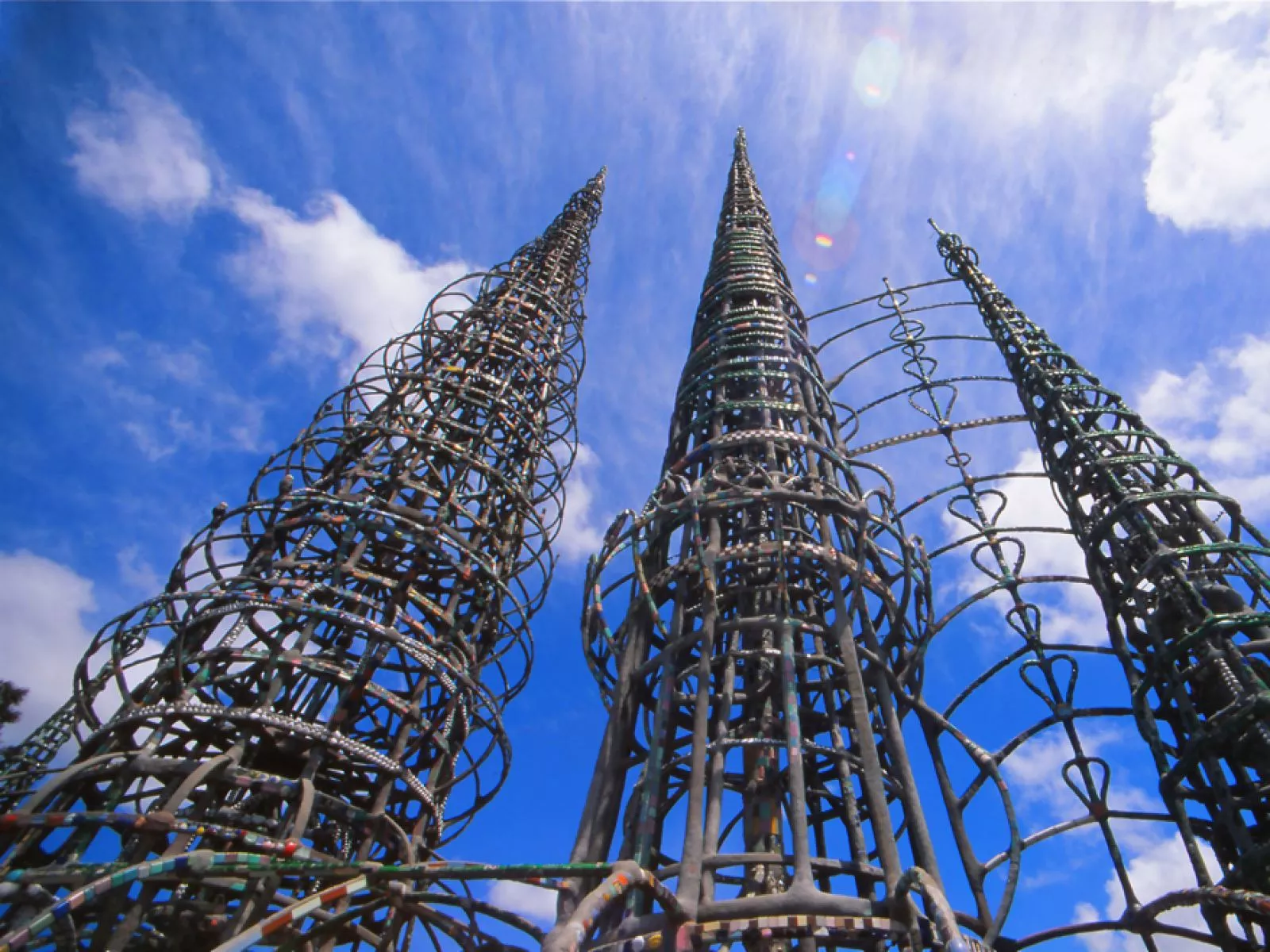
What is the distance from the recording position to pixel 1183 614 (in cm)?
1186

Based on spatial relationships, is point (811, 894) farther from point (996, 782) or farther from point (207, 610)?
point (207, 610)

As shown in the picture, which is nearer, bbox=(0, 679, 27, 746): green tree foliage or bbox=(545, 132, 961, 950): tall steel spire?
bbox=(545, 132, 961, 950): tall steel spire

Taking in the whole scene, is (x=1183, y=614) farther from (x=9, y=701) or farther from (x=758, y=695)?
(x=9, y=701)

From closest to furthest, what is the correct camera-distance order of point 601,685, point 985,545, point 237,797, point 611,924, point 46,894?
1. point 611,924
2. point 46,894
3. point 601,685
4. point 237,797
5. point 985,545

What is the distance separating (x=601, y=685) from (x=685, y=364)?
780cm

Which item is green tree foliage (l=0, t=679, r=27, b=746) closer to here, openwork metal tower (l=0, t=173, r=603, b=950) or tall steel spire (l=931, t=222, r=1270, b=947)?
openwork metal tower (l=0, t=173, r=603, b=950)

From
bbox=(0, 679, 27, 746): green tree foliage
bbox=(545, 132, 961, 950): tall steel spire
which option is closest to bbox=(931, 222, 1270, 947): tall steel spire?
bbox=(545, 132, 961, 950): tall steel spire

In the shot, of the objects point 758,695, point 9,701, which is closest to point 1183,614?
point 758,695

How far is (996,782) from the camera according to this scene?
1192 centimetres

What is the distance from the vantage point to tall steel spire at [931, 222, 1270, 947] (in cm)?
1009

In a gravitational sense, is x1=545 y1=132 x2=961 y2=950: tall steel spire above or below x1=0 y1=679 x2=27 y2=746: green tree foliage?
below

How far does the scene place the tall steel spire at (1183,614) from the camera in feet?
33.1

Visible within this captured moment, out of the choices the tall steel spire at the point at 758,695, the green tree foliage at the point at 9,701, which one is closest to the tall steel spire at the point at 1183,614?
the tall steel spire at the point at 758,695

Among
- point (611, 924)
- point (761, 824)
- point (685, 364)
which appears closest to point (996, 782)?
Answer: point (761, 824)
